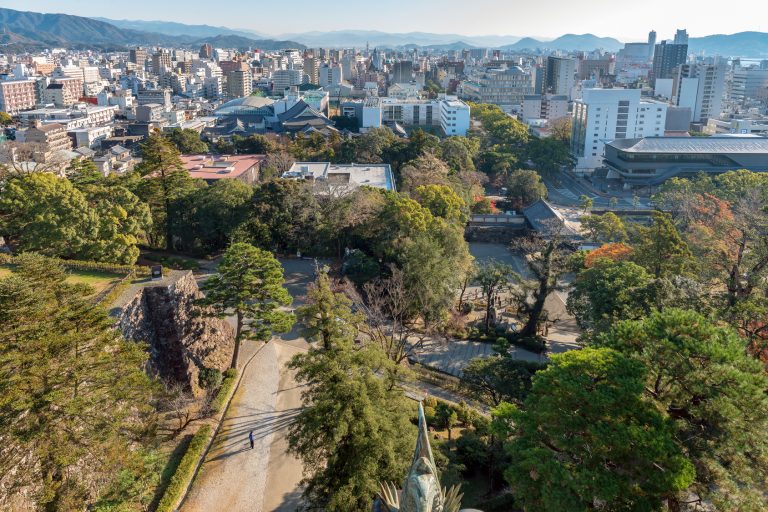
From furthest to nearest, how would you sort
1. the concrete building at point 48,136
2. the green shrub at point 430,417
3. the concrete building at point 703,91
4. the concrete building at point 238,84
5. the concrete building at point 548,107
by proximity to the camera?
the concrete building at point 238,84
the concrete building at point 548,107
the concrete building at point 703,91
the concrete building at point 48,136
the green shrub at point 430,417

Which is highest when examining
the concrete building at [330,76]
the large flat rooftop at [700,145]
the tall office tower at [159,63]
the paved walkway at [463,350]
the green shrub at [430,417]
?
the tall office tower at [159,63]

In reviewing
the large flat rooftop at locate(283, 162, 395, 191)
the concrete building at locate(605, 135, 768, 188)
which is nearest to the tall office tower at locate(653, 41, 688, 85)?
the concrete building at locate(605, 135, 768, 188)

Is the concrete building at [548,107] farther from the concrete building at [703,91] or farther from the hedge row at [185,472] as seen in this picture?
the hedge row at [185,472]

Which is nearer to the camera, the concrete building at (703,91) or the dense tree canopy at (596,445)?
the dense tree canopy at (596,445)

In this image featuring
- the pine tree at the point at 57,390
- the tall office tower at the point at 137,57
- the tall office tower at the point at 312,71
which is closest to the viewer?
the pine tree at the point at 57,390

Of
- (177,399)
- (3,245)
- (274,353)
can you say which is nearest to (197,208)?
(3,245)

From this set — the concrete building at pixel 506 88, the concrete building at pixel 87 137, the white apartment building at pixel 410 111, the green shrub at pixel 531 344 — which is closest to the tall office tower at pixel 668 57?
the concrete building at pixel 506 88
